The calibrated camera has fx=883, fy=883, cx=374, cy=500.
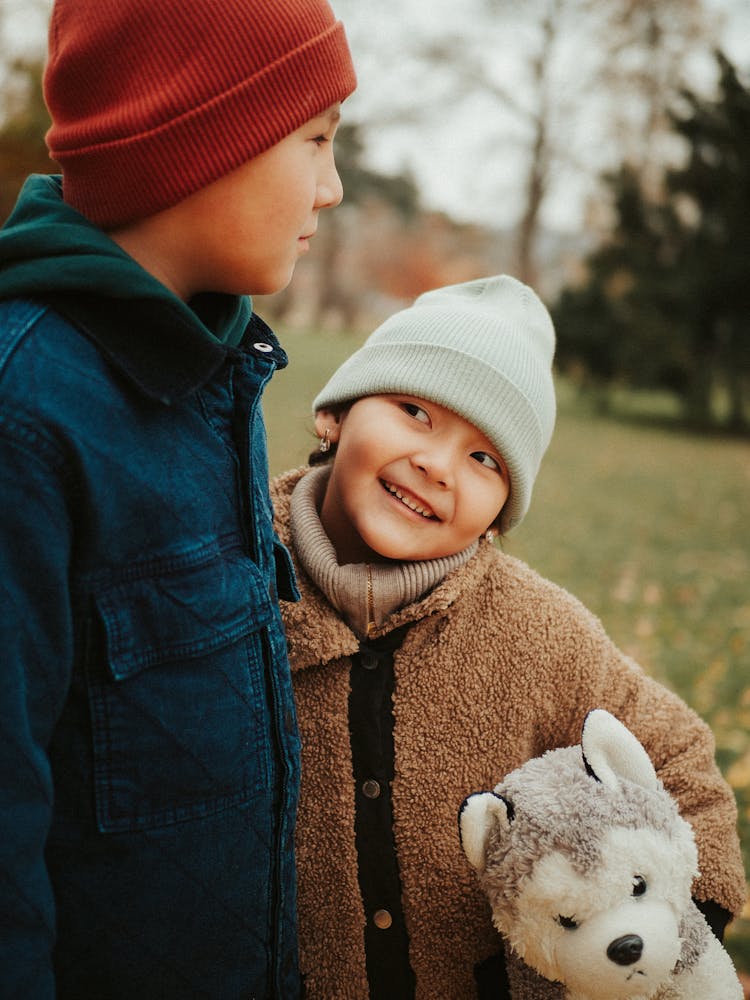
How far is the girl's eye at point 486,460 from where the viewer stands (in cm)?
196

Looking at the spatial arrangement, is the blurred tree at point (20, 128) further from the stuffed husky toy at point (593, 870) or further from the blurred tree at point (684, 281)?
the stuffed husky toy at point (593, 870)

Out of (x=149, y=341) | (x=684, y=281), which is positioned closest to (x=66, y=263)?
(x=149, y=341)

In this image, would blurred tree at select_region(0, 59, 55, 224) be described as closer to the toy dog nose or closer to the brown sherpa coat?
the brown sherpa coat

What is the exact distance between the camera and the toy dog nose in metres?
1.49

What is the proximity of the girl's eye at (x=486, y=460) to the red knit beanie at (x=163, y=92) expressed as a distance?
0.84 m

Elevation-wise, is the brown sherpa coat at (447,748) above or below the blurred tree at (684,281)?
above

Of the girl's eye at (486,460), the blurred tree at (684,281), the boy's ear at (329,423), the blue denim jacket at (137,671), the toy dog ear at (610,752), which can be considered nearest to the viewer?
the blue denim jacket at (137,671)

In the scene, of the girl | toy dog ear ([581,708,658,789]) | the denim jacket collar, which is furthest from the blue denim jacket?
toy dog ear ([581,708,658,789])

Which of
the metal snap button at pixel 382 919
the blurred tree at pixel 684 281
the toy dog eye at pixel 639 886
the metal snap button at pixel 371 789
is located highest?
the toy dog eye at pixel 639 886

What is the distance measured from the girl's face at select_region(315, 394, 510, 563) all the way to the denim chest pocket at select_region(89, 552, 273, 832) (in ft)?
1.56

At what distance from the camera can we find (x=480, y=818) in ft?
5.21

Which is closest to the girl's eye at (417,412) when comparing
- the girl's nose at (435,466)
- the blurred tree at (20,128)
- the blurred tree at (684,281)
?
the girl's nose at (435,466)

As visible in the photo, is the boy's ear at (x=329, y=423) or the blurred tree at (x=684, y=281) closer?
the boy's ear at (x=329, y=423)

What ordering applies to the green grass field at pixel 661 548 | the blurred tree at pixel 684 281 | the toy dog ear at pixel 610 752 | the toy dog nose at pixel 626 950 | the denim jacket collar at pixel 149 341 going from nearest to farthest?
the denim jacket collar at pixel 149 341 < the toy dog nose at pixel 626 950 < the toy dog ear at pixel 610 752 < the green grass field at pixel 661 548 < the blurred tree at pixel 684 281
